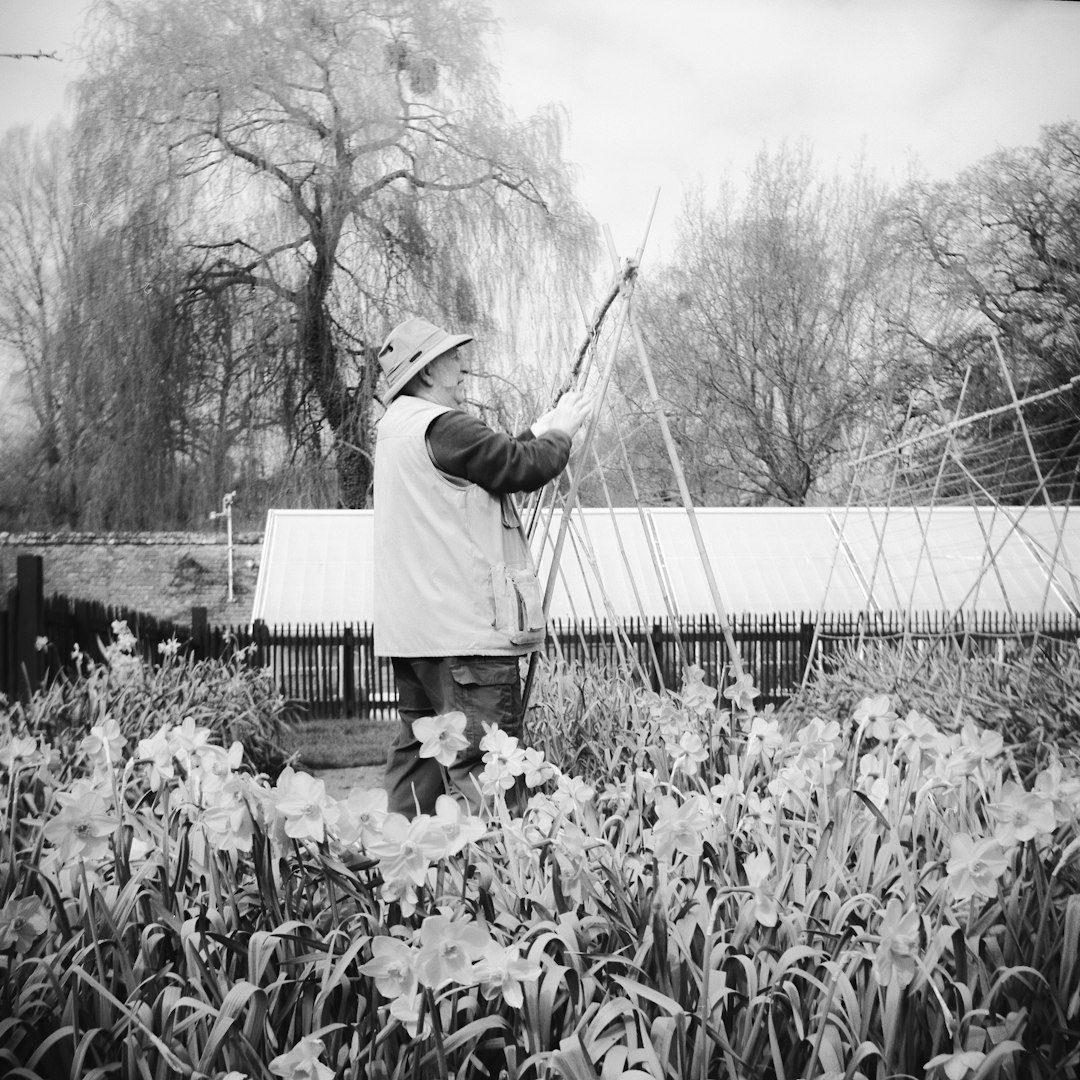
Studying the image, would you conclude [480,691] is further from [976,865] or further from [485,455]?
[976,865]

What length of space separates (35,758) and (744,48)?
2628 millimetres

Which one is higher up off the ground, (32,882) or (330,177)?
(330,177)

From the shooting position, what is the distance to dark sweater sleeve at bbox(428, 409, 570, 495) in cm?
179

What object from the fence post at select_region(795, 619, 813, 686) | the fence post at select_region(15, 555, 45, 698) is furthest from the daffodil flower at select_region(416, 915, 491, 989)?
the fence post at select_region(795, 619, 813, 686)

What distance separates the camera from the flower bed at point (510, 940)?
0.97 m

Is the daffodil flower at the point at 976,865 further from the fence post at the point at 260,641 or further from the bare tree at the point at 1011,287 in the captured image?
the fence post at the point at 260,641

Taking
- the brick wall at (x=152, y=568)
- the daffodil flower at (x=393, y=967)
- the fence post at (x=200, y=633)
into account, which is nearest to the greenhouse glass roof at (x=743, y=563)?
the brick wall at (x=152, y=568)

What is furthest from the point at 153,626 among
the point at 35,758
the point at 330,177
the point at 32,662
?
the point at 35,758

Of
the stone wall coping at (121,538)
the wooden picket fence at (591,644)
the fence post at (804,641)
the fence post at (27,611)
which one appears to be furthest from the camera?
the fence post at (804,641)

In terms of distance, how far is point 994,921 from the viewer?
1.17 m

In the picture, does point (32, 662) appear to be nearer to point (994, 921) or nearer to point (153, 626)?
Answer: point (153, 626)

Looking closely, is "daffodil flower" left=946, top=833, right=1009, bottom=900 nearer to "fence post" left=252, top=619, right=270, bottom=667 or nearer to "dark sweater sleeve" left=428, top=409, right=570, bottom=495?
"dark sweater sleeve" left=428, top=409, right=570, bottom=495

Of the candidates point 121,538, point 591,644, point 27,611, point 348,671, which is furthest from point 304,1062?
point 348,671

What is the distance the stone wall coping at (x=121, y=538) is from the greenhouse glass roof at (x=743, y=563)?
23 centimetres
